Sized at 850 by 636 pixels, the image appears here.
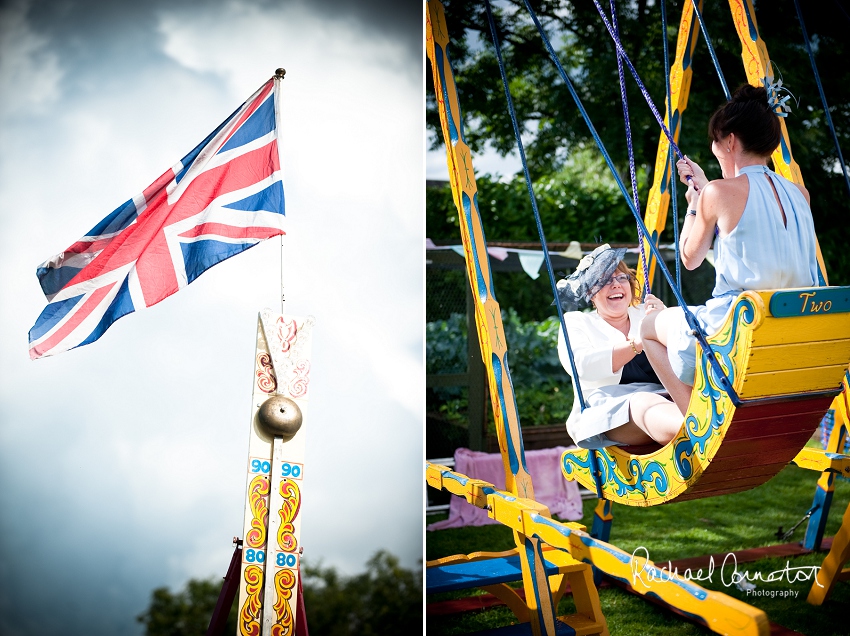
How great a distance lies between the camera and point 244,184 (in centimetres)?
275

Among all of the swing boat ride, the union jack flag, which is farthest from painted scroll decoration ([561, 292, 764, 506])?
the union jack flag

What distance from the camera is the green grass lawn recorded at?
3.27 meters

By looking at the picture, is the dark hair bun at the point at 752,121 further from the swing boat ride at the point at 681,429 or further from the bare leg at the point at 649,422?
the bare leg at the point at 649,422

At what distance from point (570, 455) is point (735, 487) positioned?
0.57m

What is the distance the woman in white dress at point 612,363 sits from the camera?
2.28m

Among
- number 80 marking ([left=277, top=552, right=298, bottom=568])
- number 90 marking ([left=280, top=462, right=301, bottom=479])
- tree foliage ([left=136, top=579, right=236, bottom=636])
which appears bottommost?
tree foliage ([left=136, top=579, right=236, bottom=636])

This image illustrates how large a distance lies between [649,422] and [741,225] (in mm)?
637

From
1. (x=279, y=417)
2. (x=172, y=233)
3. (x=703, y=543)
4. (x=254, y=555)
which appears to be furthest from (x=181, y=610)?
(x=703, y=543)

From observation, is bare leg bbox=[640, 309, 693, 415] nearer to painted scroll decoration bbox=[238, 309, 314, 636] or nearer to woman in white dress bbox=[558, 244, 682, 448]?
woman in white dress bbox=[558, 244, 682, 448]

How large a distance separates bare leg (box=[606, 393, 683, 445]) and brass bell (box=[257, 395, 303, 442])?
99cm

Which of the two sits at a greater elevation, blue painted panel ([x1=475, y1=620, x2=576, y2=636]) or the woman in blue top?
the woman in blue top

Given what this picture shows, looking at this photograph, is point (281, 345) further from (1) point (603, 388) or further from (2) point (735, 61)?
(2) point (735, 61)

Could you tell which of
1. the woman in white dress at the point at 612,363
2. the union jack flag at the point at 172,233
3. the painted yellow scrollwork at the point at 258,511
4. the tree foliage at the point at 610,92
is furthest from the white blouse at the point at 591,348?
the tree foliage at the point at 610,92

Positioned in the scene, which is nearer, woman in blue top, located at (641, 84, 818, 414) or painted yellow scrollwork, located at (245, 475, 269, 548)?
woman in blue top, located at (641, 84, 818, 414)
